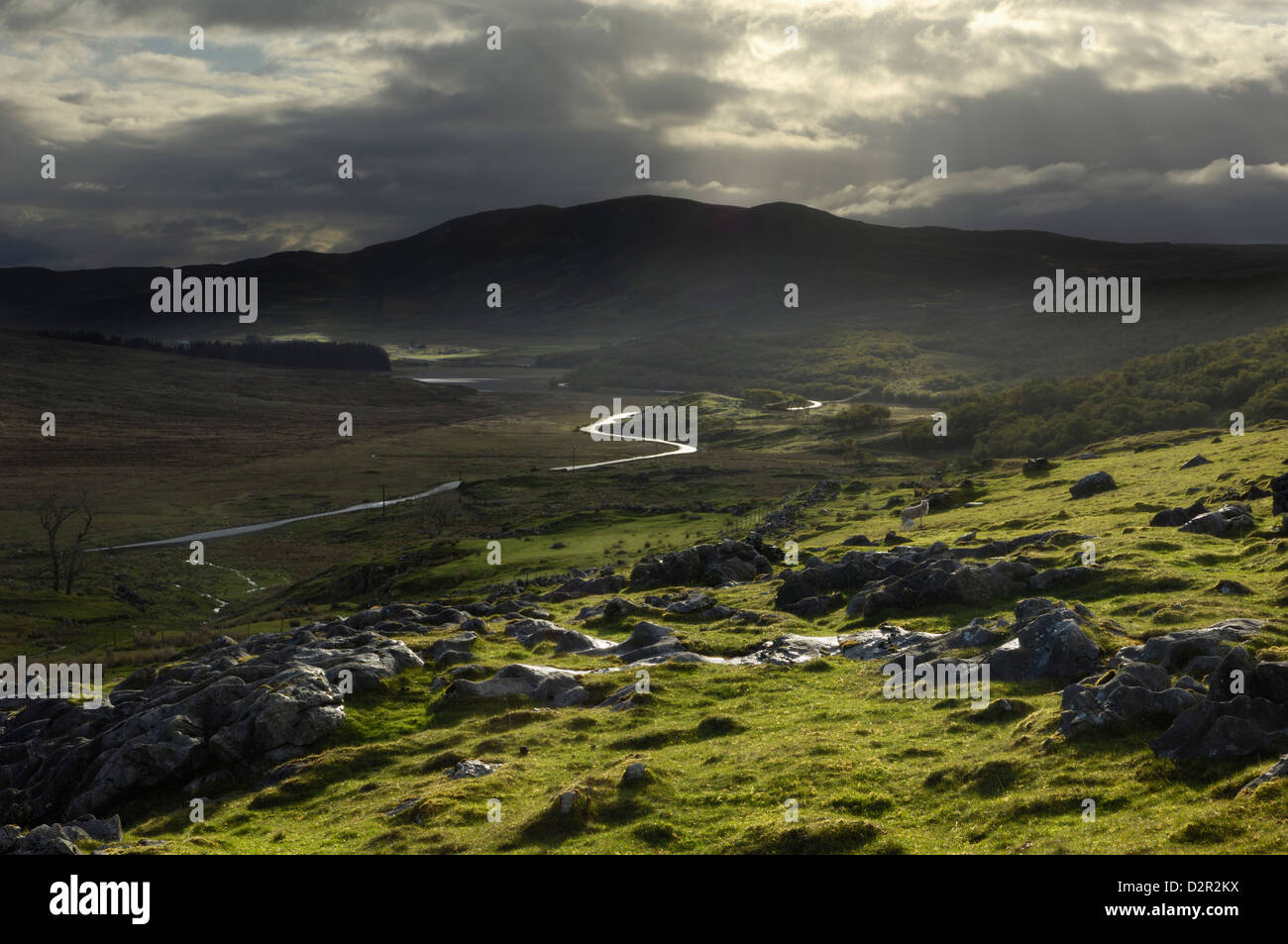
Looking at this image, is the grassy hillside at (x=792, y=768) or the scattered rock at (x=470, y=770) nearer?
the grassy hillside at (x=792, y=768)

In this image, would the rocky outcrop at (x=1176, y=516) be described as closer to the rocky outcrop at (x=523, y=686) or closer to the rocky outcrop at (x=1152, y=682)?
the rocky outcrop at (x=1152, y=682)

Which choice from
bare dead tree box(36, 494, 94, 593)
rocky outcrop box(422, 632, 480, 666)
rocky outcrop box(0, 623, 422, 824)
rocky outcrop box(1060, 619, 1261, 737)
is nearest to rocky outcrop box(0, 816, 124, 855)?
rocky outcrop box(0, 623, 422, 824)

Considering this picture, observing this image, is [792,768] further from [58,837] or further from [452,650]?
[452,650]

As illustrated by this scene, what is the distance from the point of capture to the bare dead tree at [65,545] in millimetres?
97688

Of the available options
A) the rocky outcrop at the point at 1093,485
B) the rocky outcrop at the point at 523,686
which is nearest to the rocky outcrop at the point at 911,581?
the rocky outcrop at the point at 523,686

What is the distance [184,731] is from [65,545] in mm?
101301

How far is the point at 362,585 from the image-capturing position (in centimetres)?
8856

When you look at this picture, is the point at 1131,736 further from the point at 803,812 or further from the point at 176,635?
the point at 176,635

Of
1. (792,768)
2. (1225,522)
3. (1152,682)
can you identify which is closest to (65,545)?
(792,768)

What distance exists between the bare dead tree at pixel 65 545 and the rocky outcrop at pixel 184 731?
63.9 meters

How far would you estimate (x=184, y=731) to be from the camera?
3350 cm

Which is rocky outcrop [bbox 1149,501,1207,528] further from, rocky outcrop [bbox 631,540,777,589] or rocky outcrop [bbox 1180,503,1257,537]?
rocky outcrop [bbox 631,540,777,589]

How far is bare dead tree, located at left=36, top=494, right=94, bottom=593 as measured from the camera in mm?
97688

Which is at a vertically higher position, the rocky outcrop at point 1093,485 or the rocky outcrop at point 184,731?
the rocky outcrop at point 1093,485
